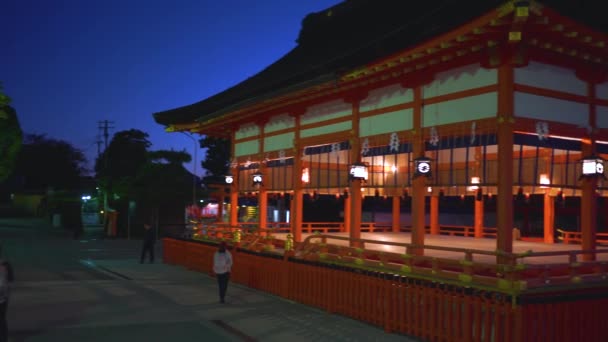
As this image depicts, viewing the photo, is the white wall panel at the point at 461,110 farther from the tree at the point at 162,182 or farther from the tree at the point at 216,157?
the tree at the point at 216,157

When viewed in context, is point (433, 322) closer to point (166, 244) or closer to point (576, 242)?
point (576, 242)

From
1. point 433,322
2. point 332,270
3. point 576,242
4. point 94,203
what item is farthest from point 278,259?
point 94,203

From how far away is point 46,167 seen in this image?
76938 mm

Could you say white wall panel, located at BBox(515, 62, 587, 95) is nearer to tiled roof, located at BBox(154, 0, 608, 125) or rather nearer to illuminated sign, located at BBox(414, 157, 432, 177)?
tiled roof, located at BBox(154, 0, 608, 125)

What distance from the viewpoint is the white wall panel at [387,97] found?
12.2 meters

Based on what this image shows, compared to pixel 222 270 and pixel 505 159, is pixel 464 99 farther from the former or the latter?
pixel 222 270

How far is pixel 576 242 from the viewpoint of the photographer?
19.0 meters

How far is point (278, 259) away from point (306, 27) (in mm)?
12425

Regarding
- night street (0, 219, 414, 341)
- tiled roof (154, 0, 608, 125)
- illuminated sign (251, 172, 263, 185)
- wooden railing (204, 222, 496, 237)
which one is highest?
tiled roof (154, 0, 608, 125)

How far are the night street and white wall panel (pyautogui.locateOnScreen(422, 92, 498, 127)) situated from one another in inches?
176

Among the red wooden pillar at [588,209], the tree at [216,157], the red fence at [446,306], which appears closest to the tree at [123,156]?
the tree at [216,157]

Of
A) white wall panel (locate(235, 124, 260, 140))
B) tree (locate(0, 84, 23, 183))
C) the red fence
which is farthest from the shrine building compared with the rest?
tree (locate(0, 84, 23, 183))

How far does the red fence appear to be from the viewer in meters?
7.99

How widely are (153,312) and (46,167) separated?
73.9 m
